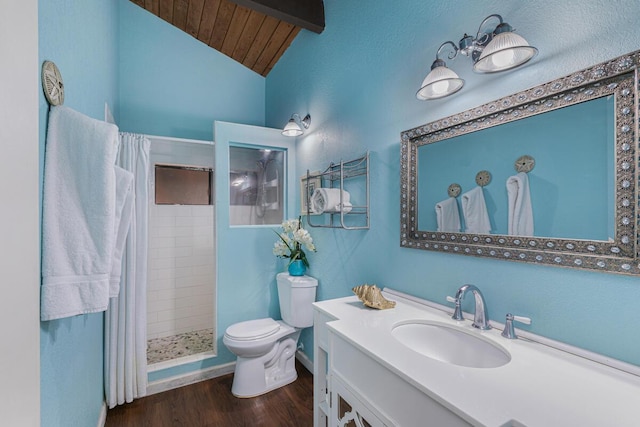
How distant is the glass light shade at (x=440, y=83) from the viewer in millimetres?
1104

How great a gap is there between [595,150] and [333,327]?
1.04m

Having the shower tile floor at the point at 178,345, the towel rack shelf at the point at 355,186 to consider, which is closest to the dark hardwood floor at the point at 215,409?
the shower tile floor at the point at 178,345

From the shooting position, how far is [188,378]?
7.48ft

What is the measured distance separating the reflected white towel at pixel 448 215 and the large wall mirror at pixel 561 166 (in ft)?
0.04

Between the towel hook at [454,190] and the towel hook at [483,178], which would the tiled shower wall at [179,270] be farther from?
the towel hook at [483,178]

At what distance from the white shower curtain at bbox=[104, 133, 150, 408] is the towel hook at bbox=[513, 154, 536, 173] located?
2234mm

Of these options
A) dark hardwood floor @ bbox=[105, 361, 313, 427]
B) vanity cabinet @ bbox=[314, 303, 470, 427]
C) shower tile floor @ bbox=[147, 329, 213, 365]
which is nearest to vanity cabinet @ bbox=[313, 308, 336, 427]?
vanity cabinet @ bbox=[314, 303, 470, 427]

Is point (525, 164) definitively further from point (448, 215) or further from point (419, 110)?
point (419, 110)

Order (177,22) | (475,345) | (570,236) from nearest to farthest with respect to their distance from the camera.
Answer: (570,236) → (475,345) → (177,22)

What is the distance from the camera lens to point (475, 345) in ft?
3.53

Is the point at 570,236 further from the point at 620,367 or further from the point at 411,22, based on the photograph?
the point at 411,22

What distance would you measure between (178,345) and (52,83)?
267 cm

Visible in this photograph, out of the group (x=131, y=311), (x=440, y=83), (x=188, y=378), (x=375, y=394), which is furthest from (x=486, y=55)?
(x=188, y=378)

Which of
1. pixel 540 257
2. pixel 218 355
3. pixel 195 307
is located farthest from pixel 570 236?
pixel 195 307
